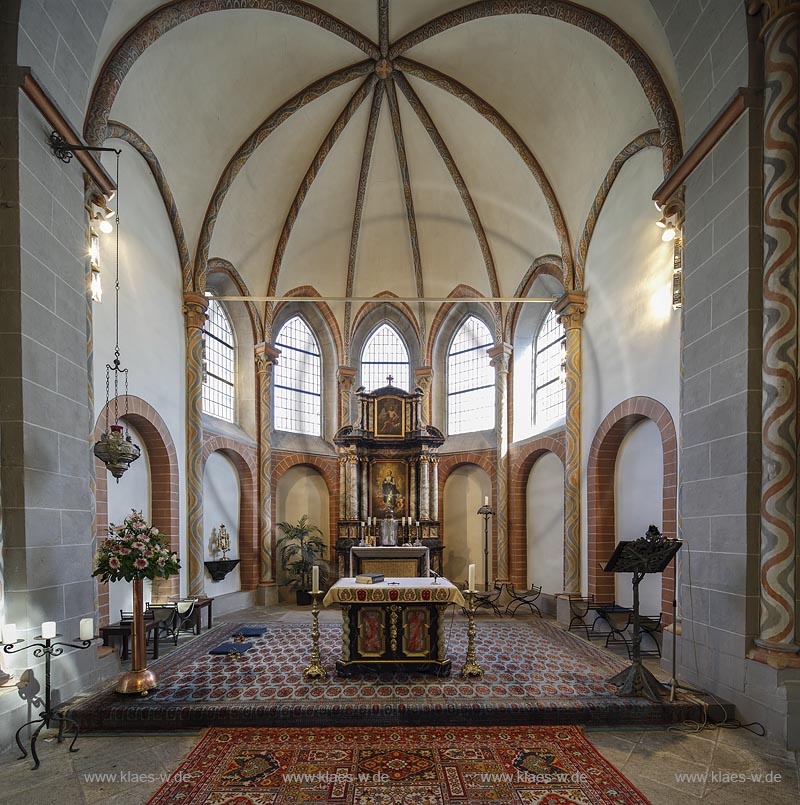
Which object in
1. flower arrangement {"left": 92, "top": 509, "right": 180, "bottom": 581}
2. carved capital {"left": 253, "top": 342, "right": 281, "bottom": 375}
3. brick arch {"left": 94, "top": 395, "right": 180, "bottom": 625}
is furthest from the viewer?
carved capital {"left": 253, "top": 342, "right": 281, "bottom": 375}

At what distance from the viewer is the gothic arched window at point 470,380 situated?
49.4 ft

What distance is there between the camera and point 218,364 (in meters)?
12.9

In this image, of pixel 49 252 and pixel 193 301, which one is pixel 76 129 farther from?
pixel 193 301

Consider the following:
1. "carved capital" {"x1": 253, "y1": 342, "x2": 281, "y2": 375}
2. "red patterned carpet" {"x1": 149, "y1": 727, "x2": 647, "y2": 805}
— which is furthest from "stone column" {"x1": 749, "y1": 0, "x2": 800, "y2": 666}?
"carved capital" {"x1": 253, "y1": 342, "x2": 281, "y2": 375}

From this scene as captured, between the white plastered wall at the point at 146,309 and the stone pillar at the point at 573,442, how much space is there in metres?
6.86

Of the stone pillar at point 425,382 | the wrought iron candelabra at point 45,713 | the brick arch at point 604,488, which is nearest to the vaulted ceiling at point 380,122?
the stone pillar at point 425,382

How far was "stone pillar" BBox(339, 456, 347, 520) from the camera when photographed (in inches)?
539

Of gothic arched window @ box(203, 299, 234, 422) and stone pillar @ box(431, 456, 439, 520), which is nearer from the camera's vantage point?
gothic arched window @ box(203, 299, 234, 422)

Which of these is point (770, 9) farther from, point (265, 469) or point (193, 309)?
point (265, 469)

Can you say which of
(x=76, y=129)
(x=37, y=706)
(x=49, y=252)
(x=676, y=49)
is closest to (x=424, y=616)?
(x=37, y=706)

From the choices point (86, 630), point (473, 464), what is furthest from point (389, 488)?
point (86, 630)

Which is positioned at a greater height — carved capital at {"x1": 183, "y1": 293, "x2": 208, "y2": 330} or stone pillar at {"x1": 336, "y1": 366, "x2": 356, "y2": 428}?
carved capital at {"x1": 183, "y1": 293, "x2": 208, "y2": 330}

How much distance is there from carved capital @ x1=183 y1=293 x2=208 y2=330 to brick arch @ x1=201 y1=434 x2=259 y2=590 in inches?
114

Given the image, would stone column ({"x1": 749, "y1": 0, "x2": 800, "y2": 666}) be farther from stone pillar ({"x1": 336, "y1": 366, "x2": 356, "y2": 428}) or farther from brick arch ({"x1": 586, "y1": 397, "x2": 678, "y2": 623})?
stone pillar ({"x1": 336, "y1": 366, "x2": 356, "y2": 428})
